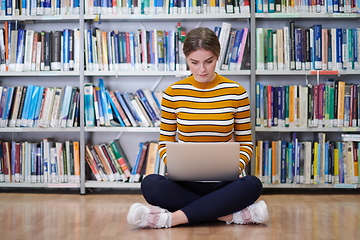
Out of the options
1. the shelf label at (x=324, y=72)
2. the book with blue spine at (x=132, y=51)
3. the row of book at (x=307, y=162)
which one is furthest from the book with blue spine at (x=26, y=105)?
the shelf label at (x=324, y=72)

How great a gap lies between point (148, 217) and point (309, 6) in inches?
73.7

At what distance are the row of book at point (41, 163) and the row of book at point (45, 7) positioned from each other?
2.94 ft

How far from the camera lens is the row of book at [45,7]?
298 cm

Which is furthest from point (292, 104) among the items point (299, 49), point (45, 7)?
point (45, 7)

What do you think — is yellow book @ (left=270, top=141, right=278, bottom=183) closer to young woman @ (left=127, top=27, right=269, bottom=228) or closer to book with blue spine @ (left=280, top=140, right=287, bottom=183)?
book with blue spine @ (left=280, top=140, right=287, bottom=183)

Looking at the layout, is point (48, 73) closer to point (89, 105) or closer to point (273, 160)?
point (89, 105)

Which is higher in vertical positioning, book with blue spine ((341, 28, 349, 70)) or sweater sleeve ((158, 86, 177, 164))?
book with blue spine ((341, 28, 349, 70))

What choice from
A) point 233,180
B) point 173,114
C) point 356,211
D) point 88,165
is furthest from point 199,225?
point 88,165

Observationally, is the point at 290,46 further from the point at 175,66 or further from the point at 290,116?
the point at 175,66

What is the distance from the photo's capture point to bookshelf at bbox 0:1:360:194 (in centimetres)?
292

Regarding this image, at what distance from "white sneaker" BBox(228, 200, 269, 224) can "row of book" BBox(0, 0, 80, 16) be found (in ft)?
5.97

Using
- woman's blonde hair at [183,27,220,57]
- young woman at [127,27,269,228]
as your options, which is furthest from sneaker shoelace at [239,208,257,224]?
woman's blonde hair at [183,27,220,57]

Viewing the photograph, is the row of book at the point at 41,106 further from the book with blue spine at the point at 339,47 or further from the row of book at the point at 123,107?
the book with blue spine at the point at 339,47

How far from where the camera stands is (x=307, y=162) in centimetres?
294
